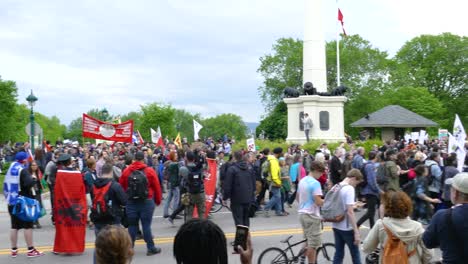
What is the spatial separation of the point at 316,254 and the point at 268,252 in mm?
721

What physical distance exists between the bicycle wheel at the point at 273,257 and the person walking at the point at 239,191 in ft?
6.74

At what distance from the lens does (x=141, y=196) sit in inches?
369

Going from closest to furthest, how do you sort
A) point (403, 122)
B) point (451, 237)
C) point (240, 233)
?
point (240, 233) < point (451, 237) < point (403, 122)

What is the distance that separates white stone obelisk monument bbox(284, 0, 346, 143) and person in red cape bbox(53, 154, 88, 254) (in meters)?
23.2

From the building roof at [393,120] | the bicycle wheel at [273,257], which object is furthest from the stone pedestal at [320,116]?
the bicycle wheel at [273,257]

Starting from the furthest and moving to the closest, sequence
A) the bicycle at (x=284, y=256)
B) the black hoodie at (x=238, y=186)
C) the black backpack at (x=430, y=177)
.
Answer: the black backpack at (x=430, y=177) < the black hoodie at (x=238, y=186) < the bicycle at (x=284, y=256)

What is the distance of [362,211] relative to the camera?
14.9 metres

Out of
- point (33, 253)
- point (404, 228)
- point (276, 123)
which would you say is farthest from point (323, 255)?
point (276, 123)

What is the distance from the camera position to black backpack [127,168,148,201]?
30.6 ft

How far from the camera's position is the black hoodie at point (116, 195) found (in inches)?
348

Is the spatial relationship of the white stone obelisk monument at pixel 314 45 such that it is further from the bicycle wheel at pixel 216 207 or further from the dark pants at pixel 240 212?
the dark pants at pixel 240 212

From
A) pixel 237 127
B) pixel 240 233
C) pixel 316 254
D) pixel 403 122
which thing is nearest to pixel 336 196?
pixel 316 254

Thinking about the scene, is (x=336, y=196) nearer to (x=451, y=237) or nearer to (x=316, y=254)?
(x=316, y=254)

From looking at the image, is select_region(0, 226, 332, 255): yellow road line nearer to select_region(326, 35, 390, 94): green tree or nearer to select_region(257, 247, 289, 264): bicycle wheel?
select_region(257, 247, 289, 264): bicycle wheel
